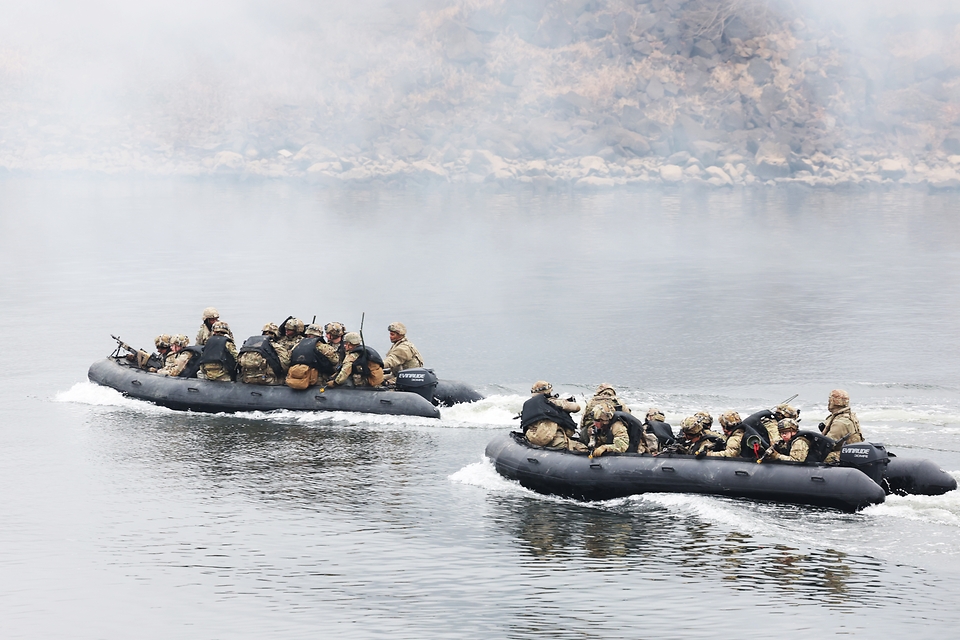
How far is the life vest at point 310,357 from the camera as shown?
1246 inches

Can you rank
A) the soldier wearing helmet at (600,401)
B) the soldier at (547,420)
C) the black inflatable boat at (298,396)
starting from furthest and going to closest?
the black inflatable boat at (298,396), the soldier at (547,420), the soldier wearing helmet at (600,401)

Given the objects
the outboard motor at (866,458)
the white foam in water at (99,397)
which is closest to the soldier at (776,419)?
the outboard motor at (866,458)

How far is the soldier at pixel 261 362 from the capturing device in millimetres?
32219

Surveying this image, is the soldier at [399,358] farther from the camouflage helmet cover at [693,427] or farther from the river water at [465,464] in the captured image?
the camouflage helmet cover at [693,427]

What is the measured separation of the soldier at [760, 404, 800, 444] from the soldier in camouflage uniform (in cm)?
1535

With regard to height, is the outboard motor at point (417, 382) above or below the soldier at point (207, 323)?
below

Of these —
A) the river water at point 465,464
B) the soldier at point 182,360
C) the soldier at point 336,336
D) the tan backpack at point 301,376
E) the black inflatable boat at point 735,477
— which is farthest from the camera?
the soldier at point 182,360

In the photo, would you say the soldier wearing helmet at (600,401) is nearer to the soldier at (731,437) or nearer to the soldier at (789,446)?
the soldier at (731,437)

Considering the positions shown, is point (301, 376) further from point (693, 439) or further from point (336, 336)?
point (693, 439)

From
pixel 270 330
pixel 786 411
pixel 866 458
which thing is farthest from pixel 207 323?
pixel 866 458

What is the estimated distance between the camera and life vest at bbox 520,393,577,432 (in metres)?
26.0

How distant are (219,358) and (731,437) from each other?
13786 mm

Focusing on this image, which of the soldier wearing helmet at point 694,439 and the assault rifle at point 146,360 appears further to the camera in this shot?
the assault rifle at point 146,360

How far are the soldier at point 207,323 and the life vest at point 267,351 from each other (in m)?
0.84
